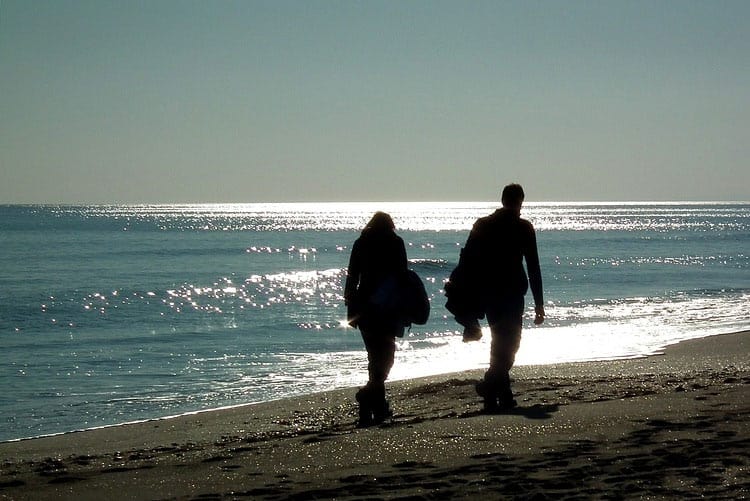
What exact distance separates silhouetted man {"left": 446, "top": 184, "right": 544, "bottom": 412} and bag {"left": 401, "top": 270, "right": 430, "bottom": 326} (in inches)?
15.8

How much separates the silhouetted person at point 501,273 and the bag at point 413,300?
38 centimetres

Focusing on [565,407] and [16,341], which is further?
[16,341]

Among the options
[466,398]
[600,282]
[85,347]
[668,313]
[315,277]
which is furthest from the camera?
[315,277]

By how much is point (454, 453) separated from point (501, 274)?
2.08 meters

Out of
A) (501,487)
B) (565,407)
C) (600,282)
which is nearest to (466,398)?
(565,407)

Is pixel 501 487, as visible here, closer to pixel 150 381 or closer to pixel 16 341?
pixel 150 381

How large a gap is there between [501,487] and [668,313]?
19.9 meters

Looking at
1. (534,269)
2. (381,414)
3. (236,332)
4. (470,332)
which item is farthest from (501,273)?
(236,332)

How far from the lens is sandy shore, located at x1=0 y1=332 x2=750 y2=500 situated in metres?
4.88

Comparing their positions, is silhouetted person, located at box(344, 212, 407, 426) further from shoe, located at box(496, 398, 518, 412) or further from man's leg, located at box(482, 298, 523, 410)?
shoe, located at box(496, 398, 518, 412)

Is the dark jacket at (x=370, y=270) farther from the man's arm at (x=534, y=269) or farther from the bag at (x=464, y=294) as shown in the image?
the man's arm at (x=534, y=269)

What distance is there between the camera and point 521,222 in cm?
763

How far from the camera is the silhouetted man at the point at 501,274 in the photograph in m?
7.50

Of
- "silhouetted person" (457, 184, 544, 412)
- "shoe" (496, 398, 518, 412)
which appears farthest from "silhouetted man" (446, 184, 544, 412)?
"shoe" (496, 398, 518, 412)
